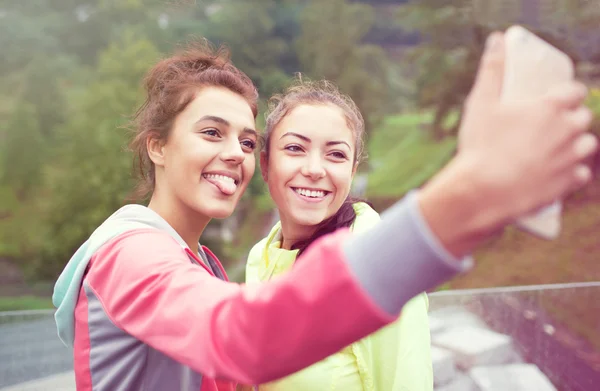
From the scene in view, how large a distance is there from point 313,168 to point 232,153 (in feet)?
0.86

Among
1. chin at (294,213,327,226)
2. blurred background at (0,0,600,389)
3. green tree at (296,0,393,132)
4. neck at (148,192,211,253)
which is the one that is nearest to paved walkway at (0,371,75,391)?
neck at (148,192,211,253)

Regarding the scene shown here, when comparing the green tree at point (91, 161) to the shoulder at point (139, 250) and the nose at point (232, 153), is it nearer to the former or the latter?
the nose at point (232, 153)

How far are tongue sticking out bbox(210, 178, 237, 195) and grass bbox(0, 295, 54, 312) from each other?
6213 mm

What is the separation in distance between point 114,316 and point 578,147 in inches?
25.4

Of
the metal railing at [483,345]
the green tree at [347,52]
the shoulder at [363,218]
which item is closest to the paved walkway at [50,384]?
the metal railing at [483,345]

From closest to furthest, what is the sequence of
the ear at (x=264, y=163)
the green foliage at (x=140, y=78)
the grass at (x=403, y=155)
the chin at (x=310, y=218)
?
the chin at (x=310, y=218), the ear at (x=264, y=163), the green foliage at (x=140, y=78), the grass at (x=403, y=155)

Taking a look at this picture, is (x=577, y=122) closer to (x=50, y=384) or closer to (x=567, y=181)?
(x=567, y=181)

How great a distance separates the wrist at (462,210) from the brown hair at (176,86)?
78 centimetres

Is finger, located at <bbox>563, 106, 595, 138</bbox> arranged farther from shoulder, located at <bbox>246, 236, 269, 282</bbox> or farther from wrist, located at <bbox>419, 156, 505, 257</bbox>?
shoulder, located at <bbox>246, 236, 269, 282</bbox>

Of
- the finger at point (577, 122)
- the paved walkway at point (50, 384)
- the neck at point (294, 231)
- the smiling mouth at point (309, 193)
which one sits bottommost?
the paved walkway at point (50, 384)

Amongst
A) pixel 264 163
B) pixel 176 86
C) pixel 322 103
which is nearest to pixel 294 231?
pixel 264 163

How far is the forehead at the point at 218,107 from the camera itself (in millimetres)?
1101

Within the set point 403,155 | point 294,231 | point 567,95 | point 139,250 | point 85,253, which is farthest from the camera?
point 403,155

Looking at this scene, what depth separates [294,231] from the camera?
55.4 inches
